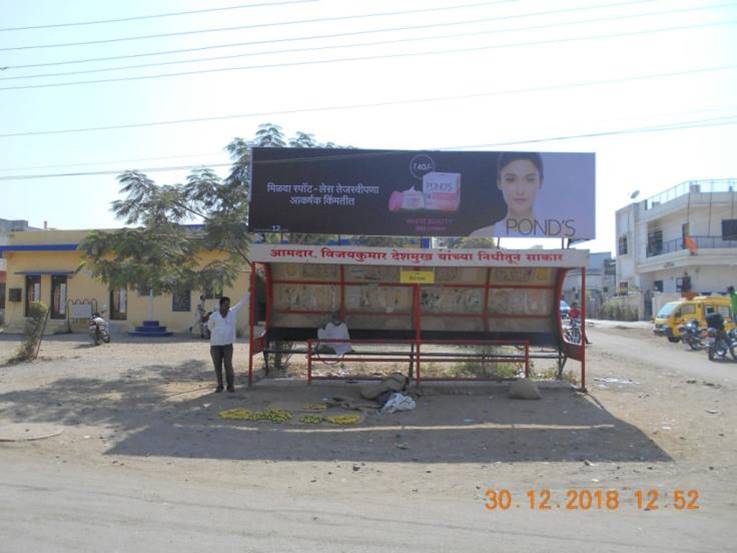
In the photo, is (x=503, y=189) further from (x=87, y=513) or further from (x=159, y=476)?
(x=87, y=513)

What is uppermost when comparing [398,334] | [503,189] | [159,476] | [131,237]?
[503,189]

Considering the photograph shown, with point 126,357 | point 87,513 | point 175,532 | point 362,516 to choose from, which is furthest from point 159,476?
point 126,357

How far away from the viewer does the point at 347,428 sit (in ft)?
30.3

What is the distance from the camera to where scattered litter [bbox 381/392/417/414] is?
1021 centimetres

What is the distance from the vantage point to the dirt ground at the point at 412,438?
6.80 metres

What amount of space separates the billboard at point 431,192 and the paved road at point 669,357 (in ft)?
19.7

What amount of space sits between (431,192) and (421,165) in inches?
24.6

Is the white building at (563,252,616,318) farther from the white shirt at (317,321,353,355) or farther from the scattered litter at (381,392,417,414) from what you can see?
the scattered litter at (381,392,417,414)

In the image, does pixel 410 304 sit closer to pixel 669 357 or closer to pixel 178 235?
pixel 178 235

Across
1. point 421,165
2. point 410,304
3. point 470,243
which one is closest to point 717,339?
point 470,243

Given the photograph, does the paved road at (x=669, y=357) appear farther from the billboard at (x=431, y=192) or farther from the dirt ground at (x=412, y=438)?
the billboard at (x=431, y=192)

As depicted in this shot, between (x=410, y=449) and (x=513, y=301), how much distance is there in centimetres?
608

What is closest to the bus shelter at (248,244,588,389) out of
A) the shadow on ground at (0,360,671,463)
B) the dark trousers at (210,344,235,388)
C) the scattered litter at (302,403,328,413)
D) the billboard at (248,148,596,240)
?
the billboard at (248,148,596,240)

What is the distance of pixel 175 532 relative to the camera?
4984 mm
